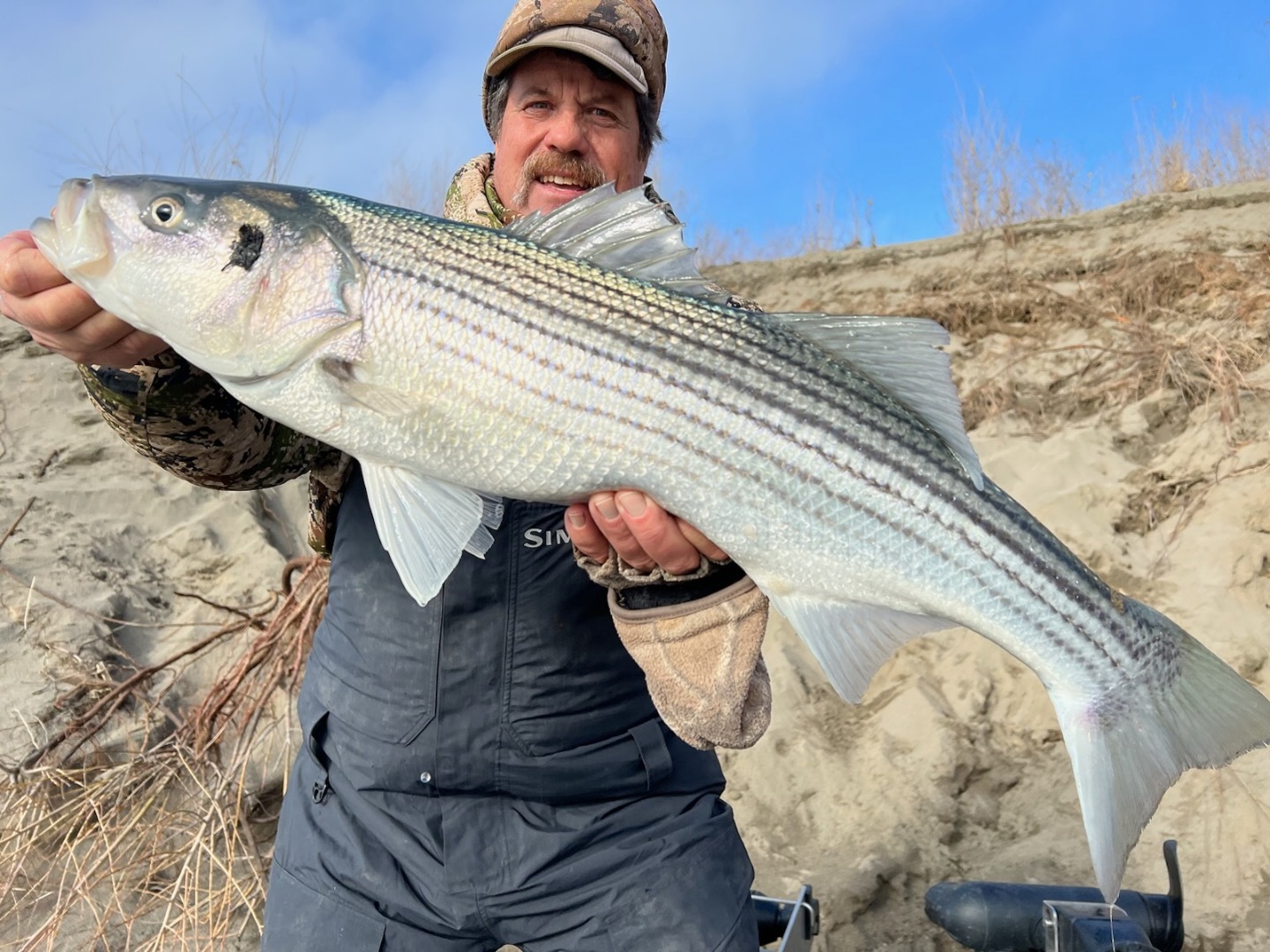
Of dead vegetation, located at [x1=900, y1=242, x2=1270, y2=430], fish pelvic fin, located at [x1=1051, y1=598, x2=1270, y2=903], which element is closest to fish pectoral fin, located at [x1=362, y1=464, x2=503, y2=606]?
fish pelvic fin, located at [x1=1051, y1=598, x2=1270, y2=903]

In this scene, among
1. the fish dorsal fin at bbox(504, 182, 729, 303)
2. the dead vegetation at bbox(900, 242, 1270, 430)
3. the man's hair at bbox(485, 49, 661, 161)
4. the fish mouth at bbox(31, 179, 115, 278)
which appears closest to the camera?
the fish mouth at bbox(31, 179, 115, 278)

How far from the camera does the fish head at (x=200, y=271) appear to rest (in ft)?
6.19

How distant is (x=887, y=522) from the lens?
1983mm

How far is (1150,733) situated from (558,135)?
2.53m

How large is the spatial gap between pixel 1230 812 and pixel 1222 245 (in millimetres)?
5953

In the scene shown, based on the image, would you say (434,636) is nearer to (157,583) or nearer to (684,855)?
(684,855)

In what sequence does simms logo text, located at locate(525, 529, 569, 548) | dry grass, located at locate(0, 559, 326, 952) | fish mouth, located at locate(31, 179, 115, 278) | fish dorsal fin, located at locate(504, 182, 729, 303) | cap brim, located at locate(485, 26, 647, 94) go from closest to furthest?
fish mouth, located at locate(31, 179, 115, 278)
fish dorsal fin, located at locate(504, 182, 729, 303)
simms logo text, located at locate(525, 529, 569, 548)
cap brim, located at locate(485, 26, 647, 94)
dry grass, located at locate(0, 559, 326, 952)

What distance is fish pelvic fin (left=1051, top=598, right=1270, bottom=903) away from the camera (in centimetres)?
196

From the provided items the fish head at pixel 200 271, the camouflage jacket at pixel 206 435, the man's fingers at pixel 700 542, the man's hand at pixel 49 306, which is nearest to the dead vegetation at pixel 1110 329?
the man's fingers at pixel 700 542

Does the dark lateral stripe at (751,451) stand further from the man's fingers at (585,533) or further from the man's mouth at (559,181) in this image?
the man's mouth at (559,181)

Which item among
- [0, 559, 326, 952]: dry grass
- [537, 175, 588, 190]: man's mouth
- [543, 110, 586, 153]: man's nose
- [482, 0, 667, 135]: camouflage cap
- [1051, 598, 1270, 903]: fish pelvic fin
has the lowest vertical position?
[0, 559, 326, 952]: dry grass

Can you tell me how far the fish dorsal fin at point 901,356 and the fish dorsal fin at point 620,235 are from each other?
0.26m

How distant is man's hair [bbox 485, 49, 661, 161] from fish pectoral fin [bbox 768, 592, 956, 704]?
2115 millimetres

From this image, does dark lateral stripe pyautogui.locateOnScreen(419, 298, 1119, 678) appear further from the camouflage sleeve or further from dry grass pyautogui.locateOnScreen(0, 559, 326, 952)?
dry grass pyautogui.locateOnScreen(0, 559, 326, 952)
